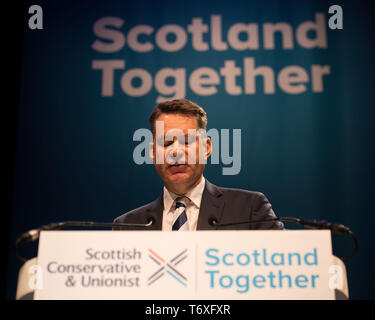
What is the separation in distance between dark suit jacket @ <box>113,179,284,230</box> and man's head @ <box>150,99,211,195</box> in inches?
4.7

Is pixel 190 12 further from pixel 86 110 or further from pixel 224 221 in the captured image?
pixel 224 221

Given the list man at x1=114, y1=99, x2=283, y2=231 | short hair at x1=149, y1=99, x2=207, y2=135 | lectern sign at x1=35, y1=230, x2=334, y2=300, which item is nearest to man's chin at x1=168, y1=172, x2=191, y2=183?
man at x1=114, y1=99, x2=283, y2=231

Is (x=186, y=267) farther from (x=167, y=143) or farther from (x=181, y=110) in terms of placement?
(x=181, y=110)

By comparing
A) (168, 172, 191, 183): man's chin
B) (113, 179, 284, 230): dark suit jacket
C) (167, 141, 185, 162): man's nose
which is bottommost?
(113, 179, 284, 230): dark suit jacket

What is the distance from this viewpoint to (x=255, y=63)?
3285 mm

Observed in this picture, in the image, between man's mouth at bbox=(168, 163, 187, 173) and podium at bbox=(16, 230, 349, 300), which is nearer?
podium at bbox=(16, 230, 349, 300)

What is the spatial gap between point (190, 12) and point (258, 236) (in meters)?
2.56

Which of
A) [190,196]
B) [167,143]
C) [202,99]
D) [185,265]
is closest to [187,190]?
[190,196]

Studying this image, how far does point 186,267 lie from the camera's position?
4.20ft

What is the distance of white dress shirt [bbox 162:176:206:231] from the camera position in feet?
6.56

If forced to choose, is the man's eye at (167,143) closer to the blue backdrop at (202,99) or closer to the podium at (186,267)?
the podium at (186,267)

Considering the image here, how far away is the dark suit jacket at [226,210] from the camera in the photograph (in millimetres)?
1999

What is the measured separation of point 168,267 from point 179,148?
94cm

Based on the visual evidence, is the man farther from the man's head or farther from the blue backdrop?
the blue backdrop
